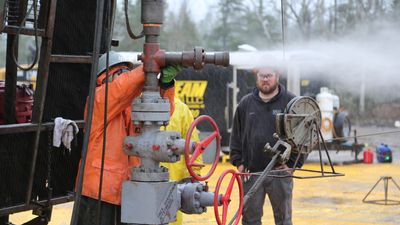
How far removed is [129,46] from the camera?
3544 centimetres

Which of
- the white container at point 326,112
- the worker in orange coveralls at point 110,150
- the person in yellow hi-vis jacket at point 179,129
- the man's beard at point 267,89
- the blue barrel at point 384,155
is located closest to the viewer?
the worker in orange coveralls at point 110,150

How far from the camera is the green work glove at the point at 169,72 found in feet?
14.1

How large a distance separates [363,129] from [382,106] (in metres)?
4.93

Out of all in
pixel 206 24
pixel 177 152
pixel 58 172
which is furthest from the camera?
pixel 206 24

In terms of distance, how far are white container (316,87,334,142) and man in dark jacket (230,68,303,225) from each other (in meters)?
10.2

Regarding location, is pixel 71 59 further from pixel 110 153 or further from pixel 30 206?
pixel 30 206

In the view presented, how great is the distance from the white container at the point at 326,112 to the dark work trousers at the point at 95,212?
12.8 meters

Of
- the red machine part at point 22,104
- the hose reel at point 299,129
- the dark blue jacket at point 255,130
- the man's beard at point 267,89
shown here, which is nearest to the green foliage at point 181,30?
the dark blue jacket at point 255,130

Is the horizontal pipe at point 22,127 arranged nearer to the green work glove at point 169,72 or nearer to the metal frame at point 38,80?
the metal frame at point 38,80

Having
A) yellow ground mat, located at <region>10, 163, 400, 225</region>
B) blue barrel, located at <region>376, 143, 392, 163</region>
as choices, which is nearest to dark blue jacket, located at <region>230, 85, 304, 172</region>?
yellow ground mat, located at <region>10, 163, 400, 225</region>

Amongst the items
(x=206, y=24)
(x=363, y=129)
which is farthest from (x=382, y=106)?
(x=206, y=24)

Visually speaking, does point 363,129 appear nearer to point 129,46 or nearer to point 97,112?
point 129,46

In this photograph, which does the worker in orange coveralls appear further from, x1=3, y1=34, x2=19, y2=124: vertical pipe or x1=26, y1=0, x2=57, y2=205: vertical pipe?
x1=3, y1=34, x2=19, y2=124: vertical pipe

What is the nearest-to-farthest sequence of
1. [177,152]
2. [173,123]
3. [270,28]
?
[177,152], [173,123], [270,28]
